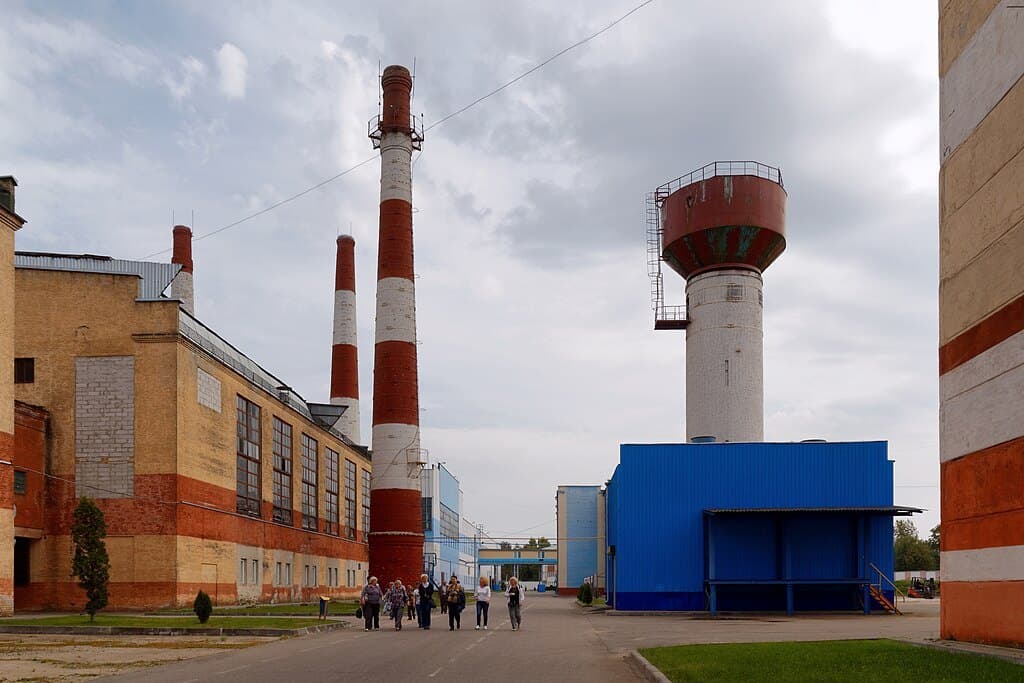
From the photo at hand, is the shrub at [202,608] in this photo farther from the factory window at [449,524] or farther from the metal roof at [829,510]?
the factory window at [449,524]

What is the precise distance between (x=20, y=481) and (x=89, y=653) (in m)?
17.7

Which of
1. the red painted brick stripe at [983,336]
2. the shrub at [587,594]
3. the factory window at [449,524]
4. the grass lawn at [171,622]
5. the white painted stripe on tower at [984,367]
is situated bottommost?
the factory window at [449,524]

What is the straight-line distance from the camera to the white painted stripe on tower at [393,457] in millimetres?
42938

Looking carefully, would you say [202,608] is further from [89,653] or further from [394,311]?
[394,311]

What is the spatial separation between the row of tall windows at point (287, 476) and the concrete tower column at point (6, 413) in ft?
40.8

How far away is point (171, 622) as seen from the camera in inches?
1127

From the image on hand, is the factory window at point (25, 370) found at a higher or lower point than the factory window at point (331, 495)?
higher

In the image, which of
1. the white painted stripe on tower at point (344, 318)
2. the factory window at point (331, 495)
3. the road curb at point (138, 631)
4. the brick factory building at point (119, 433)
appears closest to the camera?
the road curb at point (138, 631)

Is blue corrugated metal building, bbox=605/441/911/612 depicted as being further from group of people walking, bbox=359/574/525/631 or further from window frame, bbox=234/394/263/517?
window frame, bbox=234/394/263/517

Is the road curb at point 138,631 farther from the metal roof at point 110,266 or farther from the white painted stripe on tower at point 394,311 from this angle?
the white painted stripe on tower at point 394,311

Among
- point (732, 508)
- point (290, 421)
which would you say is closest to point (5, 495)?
point (290, 421)

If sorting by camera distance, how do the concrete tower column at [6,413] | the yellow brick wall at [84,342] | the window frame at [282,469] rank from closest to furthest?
1. the concrete tower column at [6,413]
2. the yellow brick wall at [84,342]
3. the window frame at [282,469]

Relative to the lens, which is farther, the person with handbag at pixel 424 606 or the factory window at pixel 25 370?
the factory window at pixel 25 370

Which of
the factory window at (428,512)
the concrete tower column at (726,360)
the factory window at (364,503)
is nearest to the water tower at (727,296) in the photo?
the concrete tower column at (726,360)
